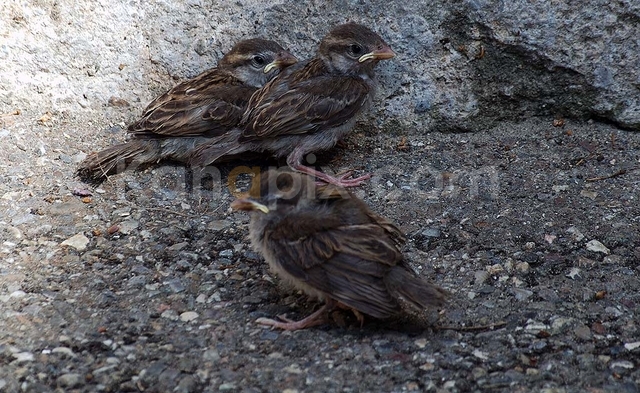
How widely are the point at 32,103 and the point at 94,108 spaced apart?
46 centimetres

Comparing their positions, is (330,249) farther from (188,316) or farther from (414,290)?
(188,316)

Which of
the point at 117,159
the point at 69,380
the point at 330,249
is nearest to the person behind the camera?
the point at 69,380

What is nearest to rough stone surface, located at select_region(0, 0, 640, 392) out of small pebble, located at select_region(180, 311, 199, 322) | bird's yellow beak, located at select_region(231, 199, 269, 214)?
small pebble, located at select_region(180, 311, 199, 322)

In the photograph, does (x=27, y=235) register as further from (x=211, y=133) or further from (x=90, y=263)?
(x=211, y=133)

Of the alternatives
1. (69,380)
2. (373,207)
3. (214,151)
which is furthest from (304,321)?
(214,151)

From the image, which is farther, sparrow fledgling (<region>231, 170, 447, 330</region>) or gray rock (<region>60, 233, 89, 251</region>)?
gray rock (<region>60, 233, 89, 251</region>)

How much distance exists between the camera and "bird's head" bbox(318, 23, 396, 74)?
19.9 feet

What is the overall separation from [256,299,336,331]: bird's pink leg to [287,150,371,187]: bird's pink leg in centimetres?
162

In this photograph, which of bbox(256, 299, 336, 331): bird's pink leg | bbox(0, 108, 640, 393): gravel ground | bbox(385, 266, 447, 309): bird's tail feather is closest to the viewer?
bbox(0, 108, 640, 393): gravel ground

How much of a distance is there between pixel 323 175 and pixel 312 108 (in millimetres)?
503

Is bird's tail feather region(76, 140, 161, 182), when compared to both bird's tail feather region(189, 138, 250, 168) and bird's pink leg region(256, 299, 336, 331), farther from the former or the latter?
bird's pink leg region(256, 299, 336, 331)

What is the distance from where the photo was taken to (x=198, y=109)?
6207mm

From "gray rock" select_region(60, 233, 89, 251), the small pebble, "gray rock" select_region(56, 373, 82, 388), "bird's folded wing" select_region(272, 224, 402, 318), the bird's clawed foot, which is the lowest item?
"gray rock" select_region(56, 373, 82, 388)

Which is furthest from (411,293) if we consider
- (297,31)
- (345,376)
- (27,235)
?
(297,31)
